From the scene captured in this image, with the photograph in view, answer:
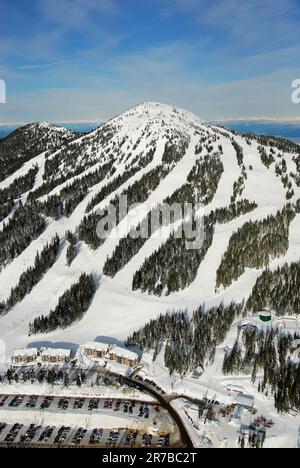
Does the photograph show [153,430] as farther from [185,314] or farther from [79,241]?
[79,241]

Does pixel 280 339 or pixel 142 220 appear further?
pixel 142 220

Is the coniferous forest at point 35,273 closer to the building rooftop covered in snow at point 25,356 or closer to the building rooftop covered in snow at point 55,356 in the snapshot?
the building rooftop covered in snow at point 25,356

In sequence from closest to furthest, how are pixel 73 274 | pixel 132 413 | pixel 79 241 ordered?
pixel 132 413
pixel 73 274
pixel 79 241

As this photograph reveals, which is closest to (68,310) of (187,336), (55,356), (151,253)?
(55,356)

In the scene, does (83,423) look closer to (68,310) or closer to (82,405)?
(82,405)

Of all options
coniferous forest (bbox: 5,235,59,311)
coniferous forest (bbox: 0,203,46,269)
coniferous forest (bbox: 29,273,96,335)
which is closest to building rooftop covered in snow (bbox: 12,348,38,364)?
coniferous forest (bbox: 29,273,96,335)

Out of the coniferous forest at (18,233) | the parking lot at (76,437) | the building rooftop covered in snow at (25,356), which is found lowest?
the parking lot at (76,437)

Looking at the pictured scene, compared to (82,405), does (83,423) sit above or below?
below

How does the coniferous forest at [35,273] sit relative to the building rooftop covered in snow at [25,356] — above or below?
above

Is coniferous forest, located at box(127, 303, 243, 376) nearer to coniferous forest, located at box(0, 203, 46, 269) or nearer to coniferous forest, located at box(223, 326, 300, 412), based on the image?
coniferous forest, located at box(223, 326, 300, 412)

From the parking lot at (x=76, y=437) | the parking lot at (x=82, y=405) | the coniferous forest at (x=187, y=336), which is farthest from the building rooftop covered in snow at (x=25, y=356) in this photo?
the coniferous forest at (x=187, y=336)

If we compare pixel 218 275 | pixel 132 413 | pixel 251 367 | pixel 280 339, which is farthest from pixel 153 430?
pixel 218 275
